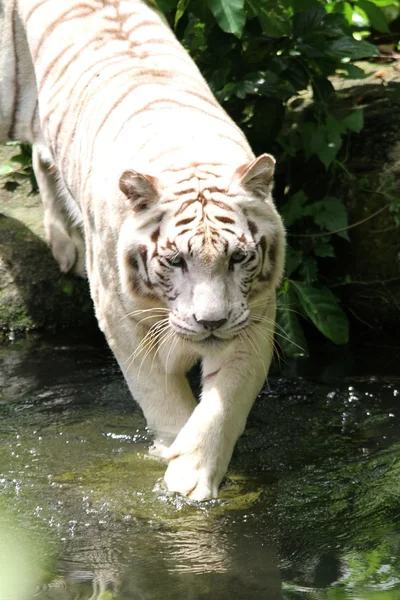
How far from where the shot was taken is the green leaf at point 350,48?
496cm

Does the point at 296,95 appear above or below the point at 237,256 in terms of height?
below

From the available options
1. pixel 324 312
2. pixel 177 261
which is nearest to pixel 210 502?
pixel 177 261

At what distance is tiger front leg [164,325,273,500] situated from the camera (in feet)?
11.4

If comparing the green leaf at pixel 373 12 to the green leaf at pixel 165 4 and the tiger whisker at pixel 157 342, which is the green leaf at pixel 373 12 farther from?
the tiger whisker at pixel 157 342

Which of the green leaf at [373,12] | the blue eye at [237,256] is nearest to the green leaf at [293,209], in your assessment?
the green leaf at [373,12]

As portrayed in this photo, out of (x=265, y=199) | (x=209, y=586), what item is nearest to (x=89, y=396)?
(x=265, y=199)

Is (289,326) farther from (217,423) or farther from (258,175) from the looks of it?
(258,175)

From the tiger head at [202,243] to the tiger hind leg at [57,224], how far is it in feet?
6.08

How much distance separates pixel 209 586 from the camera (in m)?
2.91

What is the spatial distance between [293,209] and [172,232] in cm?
191

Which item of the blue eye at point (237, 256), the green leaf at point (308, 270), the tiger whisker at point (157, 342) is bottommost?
the green leaf at point (308, 270)

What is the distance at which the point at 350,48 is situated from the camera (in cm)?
501

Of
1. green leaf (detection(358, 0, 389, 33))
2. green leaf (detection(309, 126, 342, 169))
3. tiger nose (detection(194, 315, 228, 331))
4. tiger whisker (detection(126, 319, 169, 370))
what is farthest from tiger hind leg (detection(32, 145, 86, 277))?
tiger nose (detection(194, 315, 228, 331))

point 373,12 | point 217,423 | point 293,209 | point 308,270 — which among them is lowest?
point 308,270
